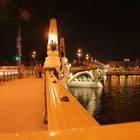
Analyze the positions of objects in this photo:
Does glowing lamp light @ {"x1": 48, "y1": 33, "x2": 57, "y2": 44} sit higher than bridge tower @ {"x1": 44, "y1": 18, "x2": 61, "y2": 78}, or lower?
higher

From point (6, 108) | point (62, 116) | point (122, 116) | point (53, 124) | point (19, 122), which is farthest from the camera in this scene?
point (122, 116)

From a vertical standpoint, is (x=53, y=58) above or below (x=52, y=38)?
below

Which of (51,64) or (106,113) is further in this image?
(106,113)

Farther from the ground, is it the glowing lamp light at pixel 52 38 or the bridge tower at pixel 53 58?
the glowing lamp light at pixel 52 38

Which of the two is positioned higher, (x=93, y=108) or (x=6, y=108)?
(x=6, y=108)

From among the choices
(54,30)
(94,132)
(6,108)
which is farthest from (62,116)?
(54,30)

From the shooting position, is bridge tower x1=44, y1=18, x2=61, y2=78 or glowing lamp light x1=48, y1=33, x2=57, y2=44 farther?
glowing lamp light x1=48, y1=33, x2=57, y2=44

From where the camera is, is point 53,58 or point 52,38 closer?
point 53,58

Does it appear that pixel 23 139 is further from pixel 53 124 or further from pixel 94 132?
pixel 53 124

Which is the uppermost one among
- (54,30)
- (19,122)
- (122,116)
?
(54,30)

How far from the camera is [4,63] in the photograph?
77.4 metres

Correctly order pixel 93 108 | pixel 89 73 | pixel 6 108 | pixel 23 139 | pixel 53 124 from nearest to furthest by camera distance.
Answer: pixel 23 139, pixel 53 124, pixel 6 108, pixel 93 108, pixel 89 73

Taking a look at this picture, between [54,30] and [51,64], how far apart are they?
110 inches

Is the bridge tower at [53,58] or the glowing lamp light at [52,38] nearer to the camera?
the bridge tower at [53,58]
